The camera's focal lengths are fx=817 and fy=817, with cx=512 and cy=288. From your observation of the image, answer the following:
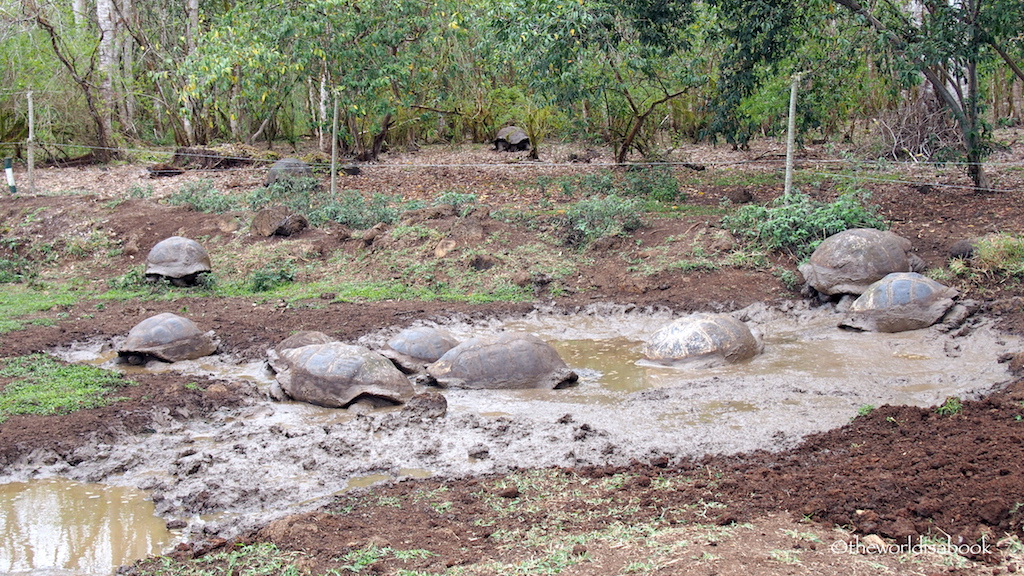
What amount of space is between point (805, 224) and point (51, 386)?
7448mm

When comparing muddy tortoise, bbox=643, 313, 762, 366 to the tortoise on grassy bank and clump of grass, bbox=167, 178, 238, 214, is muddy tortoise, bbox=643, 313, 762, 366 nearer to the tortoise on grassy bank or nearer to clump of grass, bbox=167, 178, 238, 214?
the tortoise on grassy bank

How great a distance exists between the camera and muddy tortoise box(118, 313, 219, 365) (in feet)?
22.1

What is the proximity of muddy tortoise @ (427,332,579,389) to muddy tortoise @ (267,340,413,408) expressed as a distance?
358mm

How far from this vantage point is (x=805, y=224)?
9078 mm

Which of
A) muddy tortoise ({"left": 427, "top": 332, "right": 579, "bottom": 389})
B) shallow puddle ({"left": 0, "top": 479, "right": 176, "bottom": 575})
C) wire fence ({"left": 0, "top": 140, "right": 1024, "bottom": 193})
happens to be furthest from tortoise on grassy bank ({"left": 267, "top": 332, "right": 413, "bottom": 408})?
wire fence ({"left": 0, "top": 140, "right": 1024, "bottom": 193})

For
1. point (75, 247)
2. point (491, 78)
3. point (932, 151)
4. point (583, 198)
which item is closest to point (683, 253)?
point (583, 198)

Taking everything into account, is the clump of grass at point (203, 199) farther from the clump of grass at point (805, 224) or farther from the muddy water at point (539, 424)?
the clump of grass at point (805, 224)

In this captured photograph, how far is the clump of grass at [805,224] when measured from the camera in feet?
29.6

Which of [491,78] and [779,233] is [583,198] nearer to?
[779,233]

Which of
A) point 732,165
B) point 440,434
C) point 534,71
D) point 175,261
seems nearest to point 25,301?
point 175,261

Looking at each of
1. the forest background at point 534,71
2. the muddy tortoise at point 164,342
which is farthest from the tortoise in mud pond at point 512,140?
the muddy tortoise at point 164,342

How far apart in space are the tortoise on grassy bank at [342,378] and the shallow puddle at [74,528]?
155cm

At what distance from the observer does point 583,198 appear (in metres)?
11.7

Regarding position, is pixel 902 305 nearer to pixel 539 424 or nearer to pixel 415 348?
pixel 539 424
